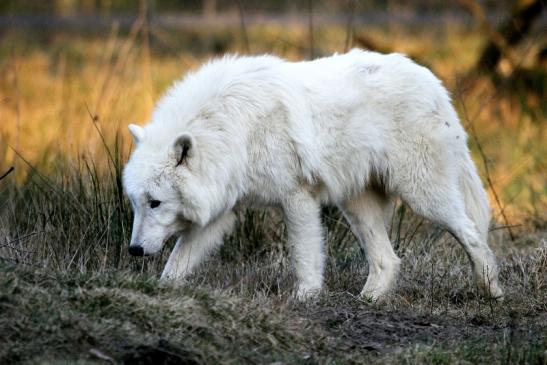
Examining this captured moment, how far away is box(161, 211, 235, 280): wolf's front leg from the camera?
6.79 m

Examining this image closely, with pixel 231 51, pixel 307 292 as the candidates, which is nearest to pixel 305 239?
pixel 307 292

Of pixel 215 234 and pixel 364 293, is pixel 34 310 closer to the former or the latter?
pixel 215 234

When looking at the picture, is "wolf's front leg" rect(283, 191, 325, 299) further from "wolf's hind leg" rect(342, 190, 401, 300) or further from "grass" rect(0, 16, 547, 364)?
"wolf's hind leg" rect(342, 190, 401, 300)

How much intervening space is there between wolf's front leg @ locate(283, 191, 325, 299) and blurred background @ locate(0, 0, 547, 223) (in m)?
1.53

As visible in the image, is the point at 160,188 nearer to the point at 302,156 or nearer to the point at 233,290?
the point at 233,290

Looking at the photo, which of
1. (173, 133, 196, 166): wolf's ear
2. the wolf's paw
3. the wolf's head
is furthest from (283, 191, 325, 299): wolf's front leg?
(173, 133, 196, 166): wolf's ear

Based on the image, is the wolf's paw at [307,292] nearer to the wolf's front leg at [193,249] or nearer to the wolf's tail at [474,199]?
the wolf's front leg at [193,249]

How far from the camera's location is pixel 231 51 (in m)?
18.3

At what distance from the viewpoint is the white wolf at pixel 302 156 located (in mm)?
6523

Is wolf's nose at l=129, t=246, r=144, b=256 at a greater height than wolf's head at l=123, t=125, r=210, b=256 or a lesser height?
lesser

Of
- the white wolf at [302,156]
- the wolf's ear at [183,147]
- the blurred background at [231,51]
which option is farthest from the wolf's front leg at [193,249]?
the blurred background at [231,51]

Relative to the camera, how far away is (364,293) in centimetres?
699

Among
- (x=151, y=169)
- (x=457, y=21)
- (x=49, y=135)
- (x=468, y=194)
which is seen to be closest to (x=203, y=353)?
(x=151, y=169)

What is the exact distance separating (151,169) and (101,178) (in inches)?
61.3
